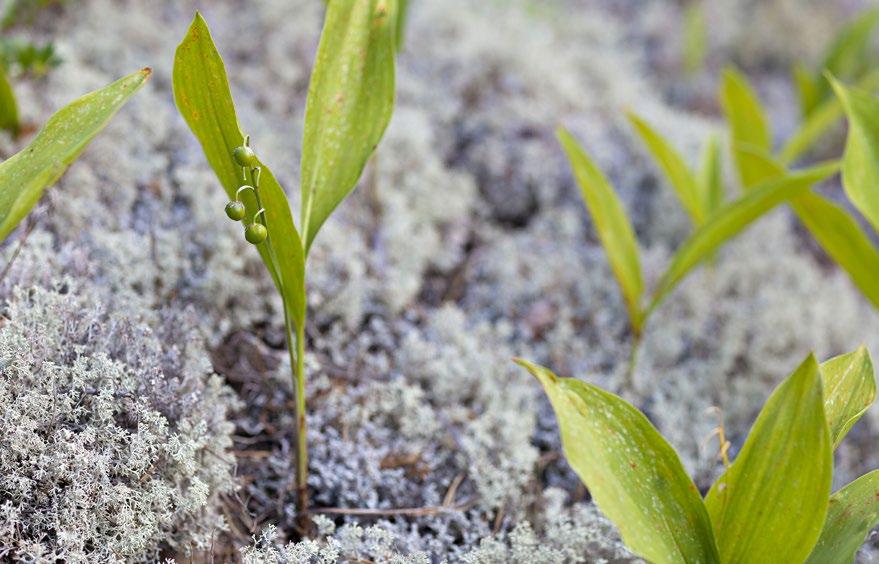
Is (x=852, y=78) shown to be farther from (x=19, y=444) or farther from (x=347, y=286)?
(x=19, y=444)

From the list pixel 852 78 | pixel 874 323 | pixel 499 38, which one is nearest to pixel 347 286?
pixel 499 38

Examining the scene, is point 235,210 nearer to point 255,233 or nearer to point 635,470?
point 255,233

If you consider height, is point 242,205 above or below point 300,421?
above

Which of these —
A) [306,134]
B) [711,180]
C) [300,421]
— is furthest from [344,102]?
[711,180]

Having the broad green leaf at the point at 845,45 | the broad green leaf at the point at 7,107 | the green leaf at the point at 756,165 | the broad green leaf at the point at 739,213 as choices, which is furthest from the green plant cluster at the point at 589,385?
the broad green leaf at the point at 845,45

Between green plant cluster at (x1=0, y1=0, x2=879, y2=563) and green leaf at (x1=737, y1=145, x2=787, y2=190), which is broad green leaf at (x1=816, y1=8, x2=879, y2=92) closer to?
green leaf at (x1=737, y1=145, x2=787, y2=190)

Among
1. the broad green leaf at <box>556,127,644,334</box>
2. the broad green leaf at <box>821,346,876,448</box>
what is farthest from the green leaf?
the broad green leaf at <box>821,346,876,448</box>
